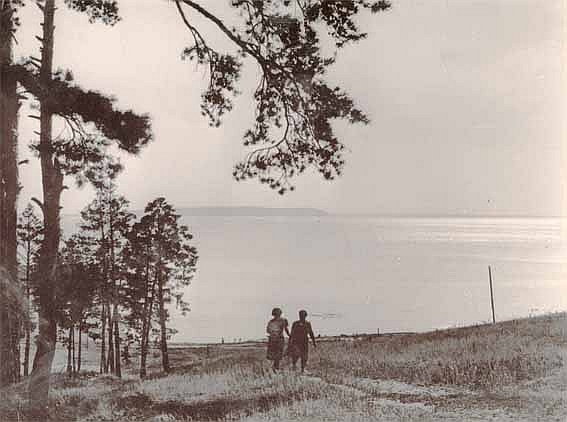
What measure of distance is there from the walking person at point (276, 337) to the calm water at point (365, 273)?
0.19 ft

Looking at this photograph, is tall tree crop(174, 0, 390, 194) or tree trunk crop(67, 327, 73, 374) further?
tall tree crop(174, 0, 390, 194)

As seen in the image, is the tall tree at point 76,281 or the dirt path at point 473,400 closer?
the dirt path at point 473,400

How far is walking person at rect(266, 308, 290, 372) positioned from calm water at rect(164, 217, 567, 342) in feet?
0.19

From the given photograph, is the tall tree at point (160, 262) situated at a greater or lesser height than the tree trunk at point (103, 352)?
greater

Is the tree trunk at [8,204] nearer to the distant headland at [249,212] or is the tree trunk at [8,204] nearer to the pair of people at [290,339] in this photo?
the distant headland at [249,212]

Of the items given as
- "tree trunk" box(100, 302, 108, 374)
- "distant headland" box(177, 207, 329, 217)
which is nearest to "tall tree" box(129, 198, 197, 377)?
"distant headland" box(177, 207, 329, 217)

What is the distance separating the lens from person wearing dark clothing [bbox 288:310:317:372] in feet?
10.3

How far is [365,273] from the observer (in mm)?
3160

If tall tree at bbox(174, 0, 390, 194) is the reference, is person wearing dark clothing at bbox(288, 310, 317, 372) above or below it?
below

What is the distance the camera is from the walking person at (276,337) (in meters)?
3.14

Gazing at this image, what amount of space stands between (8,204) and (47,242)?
33cm

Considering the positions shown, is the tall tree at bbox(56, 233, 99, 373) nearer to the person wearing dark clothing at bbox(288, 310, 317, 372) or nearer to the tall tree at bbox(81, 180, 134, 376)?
the tall tree at bbox(81, 180, 134, 376)

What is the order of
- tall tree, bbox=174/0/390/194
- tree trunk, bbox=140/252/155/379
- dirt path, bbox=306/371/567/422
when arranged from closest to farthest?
dirt path, bbox=306/371/567/422 < tree trunk, bbox=140/252/155/379 < tall tree, bbox=174/0/390/194

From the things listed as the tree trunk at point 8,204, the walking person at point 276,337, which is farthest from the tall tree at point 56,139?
the walking person at point 276,337
